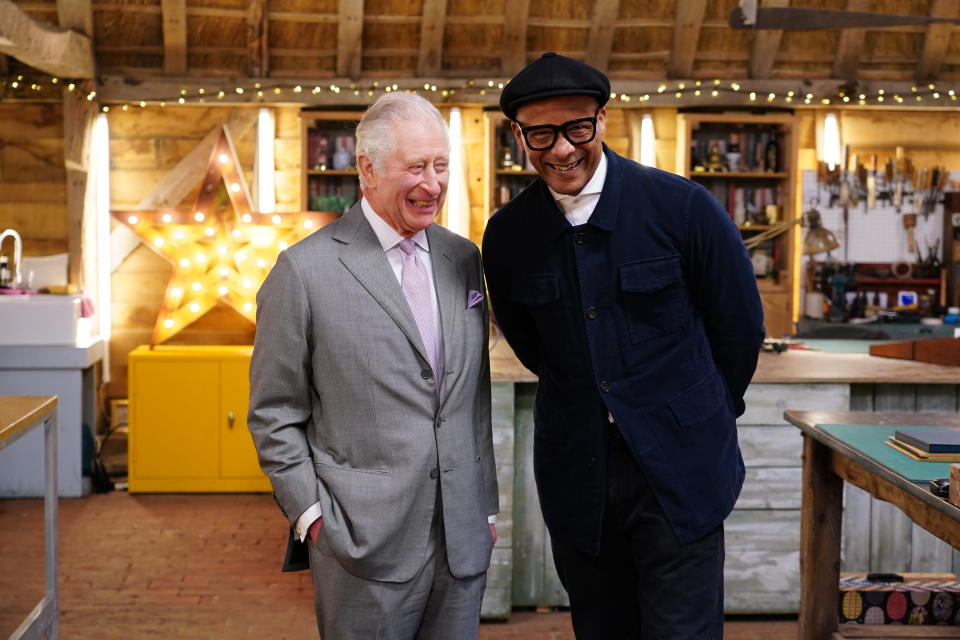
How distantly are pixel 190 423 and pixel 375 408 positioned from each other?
4296 millimetres

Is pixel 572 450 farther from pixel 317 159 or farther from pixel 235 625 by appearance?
pixel 317 159

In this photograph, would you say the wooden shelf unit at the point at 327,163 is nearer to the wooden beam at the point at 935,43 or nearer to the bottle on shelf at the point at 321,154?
the bottle on shelf at the point at 321,154

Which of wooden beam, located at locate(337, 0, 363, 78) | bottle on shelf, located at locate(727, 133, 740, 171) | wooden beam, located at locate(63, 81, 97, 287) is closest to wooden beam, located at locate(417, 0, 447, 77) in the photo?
wooden beam, located at locate(337, 0, 363, 78)

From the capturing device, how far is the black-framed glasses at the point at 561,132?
207 centimetres

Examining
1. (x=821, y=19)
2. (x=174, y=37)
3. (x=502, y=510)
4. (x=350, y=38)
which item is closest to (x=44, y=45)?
(x=174, y=37)

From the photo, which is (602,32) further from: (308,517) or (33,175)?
(308,517)

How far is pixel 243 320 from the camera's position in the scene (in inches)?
275

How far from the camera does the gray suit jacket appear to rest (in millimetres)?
2010

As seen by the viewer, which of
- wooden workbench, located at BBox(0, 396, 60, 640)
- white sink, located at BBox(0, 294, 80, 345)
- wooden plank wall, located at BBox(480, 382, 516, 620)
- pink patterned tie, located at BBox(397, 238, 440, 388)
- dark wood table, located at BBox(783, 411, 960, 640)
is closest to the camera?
pink patterned tie, located at BBox(397, 238, 440, 388)

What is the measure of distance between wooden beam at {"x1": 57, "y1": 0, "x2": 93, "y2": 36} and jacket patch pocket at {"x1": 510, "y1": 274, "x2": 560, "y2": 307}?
17.3 ft

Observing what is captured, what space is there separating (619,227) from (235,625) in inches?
102

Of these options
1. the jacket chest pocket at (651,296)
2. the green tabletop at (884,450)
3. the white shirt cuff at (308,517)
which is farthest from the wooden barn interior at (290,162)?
the white shirt cuff at (308,517)

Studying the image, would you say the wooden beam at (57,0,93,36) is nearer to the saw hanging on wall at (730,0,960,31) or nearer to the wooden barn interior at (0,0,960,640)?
the wooden barn interior at (0,0,960,640)

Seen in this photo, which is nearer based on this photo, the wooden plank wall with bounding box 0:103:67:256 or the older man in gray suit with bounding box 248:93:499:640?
the older man in gray suit with bounding box 248:93:499:640
